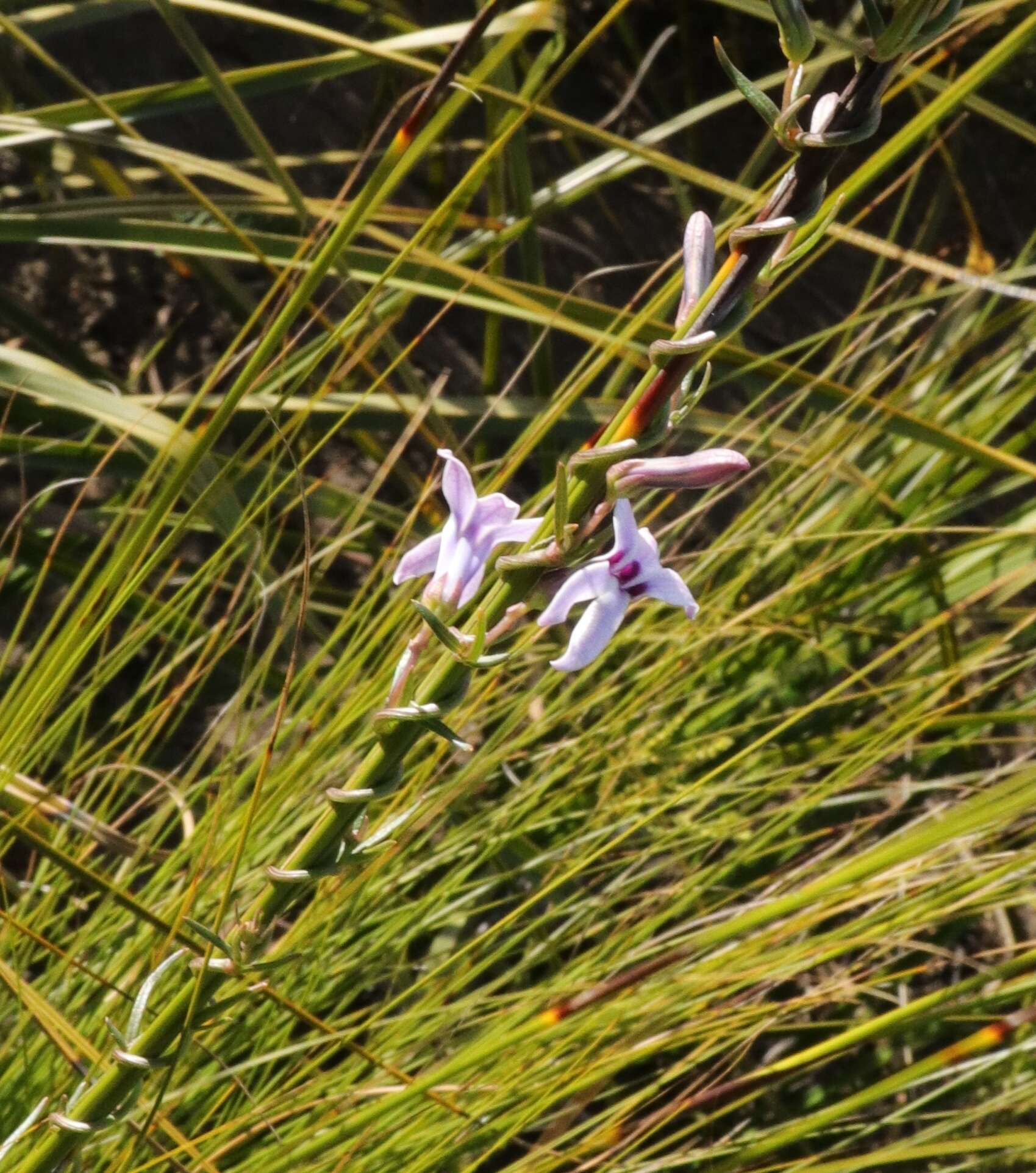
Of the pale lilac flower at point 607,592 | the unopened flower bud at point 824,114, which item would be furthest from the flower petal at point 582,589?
the unopened flower bud at point 824,114

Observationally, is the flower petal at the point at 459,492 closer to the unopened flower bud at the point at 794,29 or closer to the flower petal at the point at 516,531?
the flower petal at the point at 516,531

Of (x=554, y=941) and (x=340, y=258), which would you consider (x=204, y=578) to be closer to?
(x=340, y=258)

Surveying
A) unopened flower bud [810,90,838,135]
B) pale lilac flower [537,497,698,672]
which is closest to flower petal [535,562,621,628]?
pale lilac flower [537,497,698,672]

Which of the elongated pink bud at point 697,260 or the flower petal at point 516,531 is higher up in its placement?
the elongated pink bud at point 697,260

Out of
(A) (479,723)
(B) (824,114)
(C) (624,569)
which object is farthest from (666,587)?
(A) (479,723)

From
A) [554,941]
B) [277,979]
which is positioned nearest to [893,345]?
[554,941]

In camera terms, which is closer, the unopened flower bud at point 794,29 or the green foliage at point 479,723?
the unopened flower bud at point 794,29
